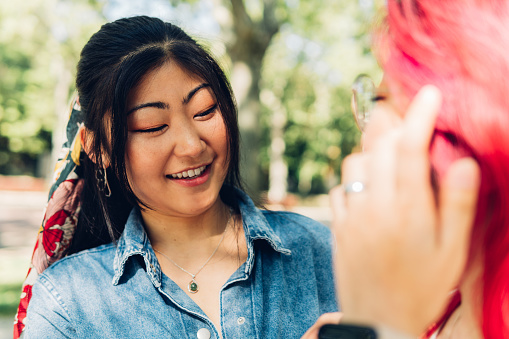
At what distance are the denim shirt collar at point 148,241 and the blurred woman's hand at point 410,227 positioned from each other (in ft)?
3.32

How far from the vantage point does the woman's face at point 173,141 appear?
5.68ft

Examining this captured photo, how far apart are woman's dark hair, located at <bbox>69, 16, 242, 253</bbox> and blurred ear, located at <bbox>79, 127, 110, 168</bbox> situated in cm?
1

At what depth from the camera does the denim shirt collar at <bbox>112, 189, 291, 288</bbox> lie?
179cm

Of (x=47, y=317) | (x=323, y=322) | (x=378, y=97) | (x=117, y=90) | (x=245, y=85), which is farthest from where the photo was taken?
(x=245, y=85)

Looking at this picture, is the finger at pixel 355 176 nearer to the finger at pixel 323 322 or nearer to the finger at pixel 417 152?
the finger at pixel 417 152

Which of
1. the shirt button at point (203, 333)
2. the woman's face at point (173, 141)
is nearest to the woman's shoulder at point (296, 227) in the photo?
the woman's face at point (173, 141)

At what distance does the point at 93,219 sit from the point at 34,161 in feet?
110

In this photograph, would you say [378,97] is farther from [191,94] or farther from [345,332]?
[191,94]

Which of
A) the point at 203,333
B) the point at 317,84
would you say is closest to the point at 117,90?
the point at 203,333

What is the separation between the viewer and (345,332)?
936 mm

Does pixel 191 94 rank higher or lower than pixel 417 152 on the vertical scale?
higher

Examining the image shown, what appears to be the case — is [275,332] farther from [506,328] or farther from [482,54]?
[482,54]

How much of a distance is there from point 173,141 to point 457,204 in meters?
1.11

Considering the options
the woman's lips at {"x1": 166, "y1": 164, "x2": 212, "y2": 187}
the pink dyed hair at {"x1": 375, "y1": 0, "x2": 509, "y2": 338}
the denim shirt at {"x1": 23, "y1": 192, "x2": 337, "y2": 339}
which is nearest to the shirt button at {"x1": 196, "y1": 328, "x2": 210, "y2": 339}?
the denim shirt at {"x1": 23, "y1": 192, "x2": 337, "y2": 339}
